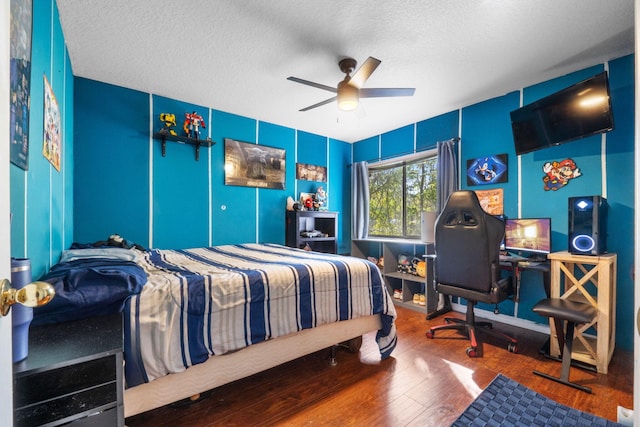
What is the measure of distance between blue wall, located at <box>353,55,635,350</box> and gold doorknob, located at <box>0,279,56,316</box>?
11.6 feet

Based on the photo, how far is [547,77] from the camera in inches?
105

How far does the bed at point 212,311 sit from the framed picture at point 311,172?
2404mm

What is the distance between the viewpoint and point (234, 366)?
1.56 m

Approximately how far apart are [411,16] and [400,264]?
2.95 m

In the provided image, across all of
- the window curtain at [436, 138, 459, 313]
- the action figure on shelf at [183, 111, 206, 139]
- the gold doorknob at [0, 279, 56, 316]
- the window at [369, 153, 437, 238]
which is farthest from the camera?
the window at [369, 153, 437, 238]

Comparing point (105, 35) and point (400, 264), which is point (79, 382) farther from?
Answer: point (400, 264)

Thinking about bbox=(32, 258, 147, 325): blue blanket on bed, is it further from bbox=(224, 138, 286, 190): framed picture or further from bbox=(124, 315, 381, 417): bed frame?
bbox=(224, 138, 286, 190): framed picture

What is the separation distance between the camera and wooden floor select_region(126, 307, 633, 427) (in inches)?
59.8

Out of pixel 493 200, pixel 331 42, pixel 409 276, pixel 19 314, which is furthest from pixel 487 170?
pixel 19 314

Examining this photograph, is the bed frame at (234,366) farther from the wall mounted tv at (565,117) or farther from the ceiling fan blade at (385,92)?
the wall mounted tv at (565,117)

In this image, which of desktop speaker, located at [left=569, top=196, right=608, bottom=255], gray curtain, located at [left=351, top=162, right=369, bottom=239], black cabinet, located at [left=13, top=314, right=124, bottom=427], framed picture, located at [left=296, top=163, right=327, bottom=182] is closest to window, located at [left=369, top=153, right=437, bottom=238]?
gray curtain, located at [left=351, top=162, right=369, bottom=239]

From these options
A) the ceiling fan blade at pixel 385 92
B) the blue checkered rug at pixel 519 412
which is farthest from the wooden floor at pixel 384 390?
the ceiling fan blade at pixel 385 92

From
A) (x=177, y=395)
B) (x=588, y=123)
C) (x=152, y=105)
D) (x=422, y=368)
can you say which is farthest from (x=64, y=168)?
(x=588, y=123)

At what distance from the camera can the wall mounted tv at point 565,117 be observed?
218 centimetres
